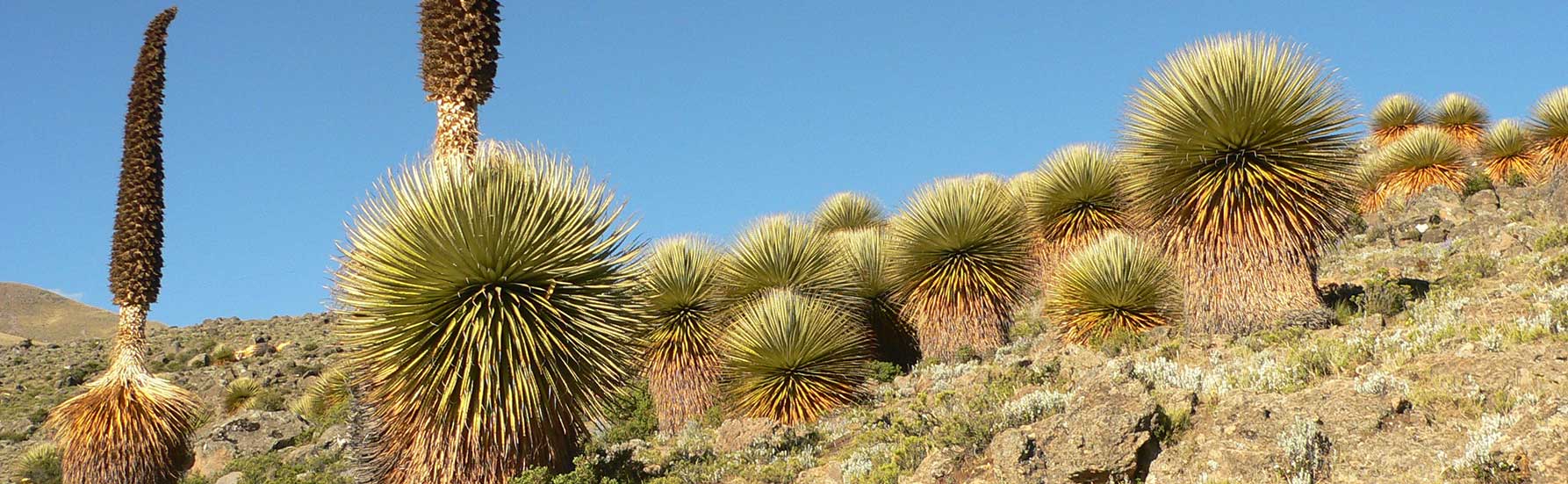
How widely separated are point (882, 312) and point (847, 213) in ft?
32.7

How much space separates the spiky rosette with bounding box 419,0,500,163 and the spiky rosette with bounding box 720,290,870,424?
5.90 m

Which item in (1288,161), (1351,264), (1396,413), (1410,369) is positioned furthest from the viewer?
(1351,264)

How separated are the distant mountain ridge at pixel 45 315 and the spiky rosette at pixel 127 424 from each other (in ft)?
365

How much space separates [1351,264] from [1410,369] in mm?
10472

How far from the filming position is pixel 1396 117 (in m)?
30.2

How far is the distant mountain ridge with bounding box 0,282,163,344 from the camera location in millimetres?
114438

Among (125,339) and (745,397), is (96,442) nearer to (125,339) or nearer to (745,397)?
(125,339)

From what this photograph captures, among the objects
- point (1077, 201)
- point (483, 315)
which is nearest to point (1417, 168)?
point (1077, 201)

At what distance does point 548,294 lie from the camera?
9.04 meters

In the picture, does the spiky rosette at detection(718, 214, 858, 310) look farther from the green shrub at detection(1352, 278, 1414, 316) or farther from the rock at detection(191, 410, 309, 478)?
the rock at detection(191, 410, 309, 478)

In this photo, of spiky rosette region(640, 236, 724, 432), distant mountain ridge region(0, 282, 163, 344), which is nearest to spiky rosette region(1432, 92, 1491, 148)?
spiky rosette region(640, 236, 724, 432)

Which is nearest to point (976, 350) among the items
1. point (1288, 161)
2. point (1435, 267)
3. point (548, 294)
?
point (1288, 161)

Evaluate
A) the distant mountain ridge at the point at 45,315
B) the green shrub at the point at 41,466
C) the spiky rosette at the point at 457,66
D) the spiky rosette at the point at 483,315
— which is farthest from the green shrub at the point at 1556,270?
the distant mountain ridge at the point at 45,315

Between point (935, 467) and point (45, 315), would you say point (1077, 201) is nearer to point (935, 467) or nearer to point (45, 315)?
point (935, 467)
